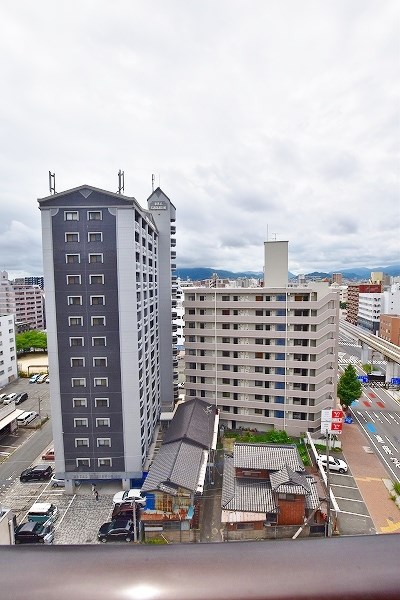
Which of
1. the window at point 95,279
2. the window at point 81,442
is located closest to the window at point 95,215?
the window at point 95,279

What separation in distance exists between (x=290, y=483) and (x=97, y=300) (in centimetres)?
1110

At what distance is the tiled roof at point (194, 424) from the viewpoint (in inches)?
661

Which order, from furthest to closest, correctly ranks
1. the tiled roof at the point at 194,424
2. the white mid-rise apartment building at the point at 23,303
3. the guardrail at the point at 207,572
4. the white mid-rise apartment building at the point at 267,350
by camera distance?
the white mid-rise apartment building at the point at 23,303 → the white mid-rise apartment building at the point at 267,350 → the tiled roof at the point at 194,424 → the guardrail at the point at 207,572

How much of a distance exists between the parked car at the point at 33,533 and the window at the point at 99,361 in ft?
21.3

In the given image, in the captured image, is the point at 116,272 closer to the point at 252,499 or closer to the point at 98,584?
the point at 252,499

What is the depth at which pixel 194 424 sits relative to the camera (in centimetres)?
1816

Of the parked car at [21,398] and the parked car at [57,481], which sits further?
the parked car at [21,398]

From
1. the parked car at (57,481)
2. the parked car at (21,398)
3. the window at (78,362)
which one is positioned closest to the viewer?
the window at (78,362)

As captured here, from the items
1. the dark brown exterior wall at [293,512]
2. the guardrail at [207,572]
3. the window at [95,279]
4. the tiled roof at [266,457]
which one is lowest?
the dark brown exterior wall at [293,512]

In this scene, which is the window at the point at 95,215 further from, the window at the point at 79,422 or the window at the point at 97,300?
the window at the point at 79,422

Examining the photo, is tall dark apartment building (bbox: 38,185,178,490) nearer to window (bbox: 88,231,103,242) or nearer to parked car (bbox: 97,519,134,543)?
window (bbox: 88,231,103,242)

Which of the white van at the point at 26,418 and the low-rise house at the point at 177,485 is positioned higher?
the low-rise house at the point at 177,485

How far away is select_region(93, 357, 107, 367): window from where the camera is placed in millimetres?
15570

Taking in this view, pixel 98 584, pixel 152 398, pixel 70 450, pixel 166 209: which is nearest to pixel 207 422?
pixel 152 398
